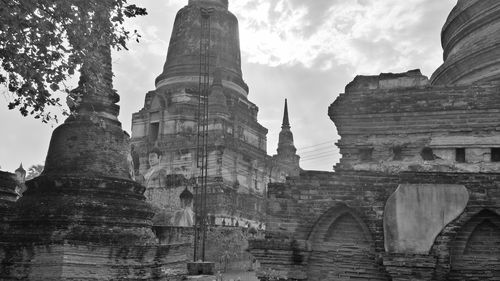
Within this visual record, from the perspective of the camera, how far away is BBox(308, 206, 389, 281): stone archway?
8.13 meters

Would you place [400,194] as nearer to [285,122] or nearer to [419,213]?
[419,213]

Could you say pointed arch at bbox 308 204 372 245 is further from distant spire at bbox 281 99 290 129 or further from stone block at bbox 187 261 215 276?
distant spire at bbox 281 99 290 129

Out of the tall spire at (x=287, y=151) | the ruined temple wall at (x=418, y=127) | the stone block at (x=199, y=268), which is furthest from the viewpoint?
the tall spire at (x=287, y=151)

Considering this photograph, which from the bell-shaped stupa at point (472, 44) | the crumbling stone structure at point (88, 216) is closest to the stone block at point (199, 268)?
the crumbling stone structure at point (88, 216)

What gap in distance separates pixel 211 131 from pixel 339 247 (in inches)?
751

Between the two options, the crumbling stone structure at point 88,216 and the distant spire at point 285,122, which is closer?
the crumbling stone structure at point 88,216

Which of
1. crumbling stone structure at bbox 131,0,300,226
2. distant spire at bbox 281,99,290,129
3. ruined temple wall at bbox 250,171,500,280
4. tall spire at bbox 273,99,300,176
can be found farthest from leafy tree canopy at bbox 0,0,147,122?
distant spire at bbox 281,99,290,129

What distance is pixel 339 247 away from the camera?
8.26 m

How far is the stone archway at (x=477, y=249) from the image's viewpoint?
7.62 m

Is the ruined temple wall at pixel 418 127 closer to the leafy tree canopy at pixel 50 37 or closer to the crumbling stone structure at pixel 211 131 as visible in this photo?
the leafy tree canopy at pixel 50 37

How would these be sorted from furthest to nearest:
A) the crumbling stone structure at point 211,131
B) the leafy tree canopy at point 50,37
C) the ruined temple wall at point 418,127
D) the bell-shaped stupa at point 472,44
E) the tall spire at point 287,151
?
the tall spire at point 287,151
the crumbling stone structure at point 211,131
the bell-shaped stupa at point 472,44
the ruined temple wall at point 418,127
the leafy tree canopy at point 50,37

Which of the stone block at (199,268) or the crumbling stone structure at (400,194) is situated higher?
the crumbling stone structure at (400,194)

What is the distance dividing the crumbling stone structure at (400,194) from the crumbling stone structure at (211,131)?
50.7 feet

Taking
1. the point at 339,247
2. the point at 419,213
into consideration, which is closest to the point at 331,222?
the point at 339,247
